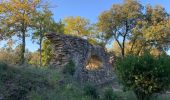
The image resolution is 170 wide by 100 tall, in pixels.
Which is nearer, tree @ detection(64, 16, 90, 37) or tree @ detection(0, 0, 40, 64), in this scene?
tree @ detection(0, 0, 40, 64)

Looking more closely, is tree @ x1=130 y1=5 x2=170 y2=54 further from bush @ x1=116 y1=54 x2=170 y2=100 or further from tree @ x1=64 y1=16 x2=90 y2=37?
bush @ x1=116 y1=54 x2=170 y2=100

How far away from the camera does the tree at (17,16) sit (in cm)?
3161

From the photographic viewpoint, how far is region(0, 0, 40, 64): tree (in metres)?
31.6

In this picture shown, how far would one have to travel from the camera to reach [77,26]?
153ft

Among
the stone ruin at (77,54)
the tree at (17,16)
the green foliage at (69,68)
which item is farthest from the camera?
the tree at (17,16)

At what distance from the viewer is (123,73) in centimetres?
1220

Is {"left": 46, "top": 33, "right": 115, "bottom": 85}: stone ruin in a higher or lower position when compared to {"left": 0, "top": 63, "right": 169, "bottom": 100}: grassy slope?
higher

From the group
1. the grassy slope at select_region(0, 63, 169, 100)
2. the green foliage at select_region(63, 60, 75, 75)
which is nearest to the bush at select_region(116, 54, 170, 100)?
the grassy slope at select_region(0, 63, 169, 100)

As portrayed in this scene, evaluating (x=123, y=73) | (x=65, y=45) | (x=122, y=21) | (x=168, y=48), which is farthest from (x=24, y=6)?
(x=123, y=73)

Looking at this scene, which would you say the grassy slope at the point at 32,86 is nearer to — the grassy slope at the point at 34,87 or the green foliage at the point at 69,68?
the grassy slope at the point at 34,87

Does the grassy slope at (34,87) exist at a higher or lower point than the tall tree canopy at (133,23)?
lower

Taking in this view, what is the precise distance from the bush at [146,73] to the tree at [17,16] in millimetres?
20809

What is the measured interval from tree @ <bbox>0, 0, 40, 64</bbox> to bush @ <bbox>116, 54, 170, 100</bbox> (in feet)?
68.3

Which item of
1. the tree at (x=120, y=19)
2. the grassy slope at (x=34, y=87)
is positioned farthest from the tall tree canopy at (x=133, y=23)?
the grassy slope at (x=34, y=87)
